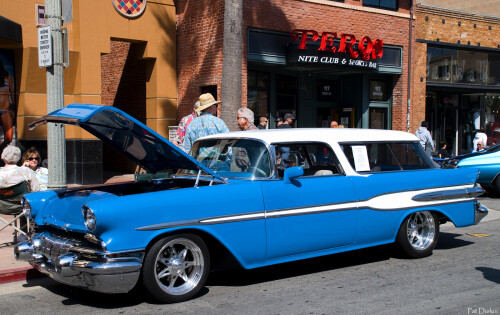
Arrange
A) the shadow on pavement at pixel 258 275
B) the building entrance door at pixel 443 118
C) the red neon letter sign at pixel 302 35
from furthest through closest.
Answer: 1. the building entrance door at pixel 443 118
2. the red neon letter sign at pixel 302 35
3. the shadow on pavement at pixel 258 275

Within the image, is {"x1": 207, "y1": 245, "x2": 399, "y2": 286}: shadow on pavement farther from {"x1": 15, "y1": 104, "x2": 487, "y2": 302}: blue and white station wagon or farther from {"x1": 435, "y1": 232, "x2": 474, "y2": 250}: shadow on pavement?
{"x1": 435, "y1": 232, "x2": 474, "y2": 250}: shadow on pavement

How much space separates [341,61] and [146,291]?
11.5 m

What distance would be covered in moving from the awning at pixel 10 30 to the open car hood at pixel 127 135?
710cm

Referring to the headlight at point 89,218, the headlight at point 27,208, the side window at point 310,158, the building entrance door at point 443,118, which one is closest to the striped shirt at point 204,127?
the side window at point 310,158

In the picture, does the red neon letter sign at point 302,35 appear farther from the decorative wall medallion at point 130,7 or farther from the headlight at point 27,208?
the headlight at point 27,208

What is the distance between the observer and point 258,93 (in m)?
15.2

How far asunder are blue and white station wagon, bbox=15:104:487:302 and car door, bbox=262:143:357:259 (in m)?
0.01

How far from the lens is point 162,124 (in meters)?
14.2

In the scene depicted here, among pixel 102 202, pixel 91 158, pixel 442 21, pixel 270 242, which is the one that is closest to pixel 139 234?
pixel 102 202

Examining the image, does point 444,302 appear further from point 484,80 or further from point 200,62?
point 484,80

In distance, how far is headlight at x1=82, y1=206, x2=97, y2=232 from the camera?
4574 mm

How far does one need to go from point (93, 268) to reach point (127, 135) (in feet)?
5.15

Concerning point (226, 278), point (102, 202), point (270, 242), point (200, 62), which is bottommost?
point (226, 278)

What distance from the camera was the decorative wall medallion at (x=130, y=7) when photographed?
1333 cm
